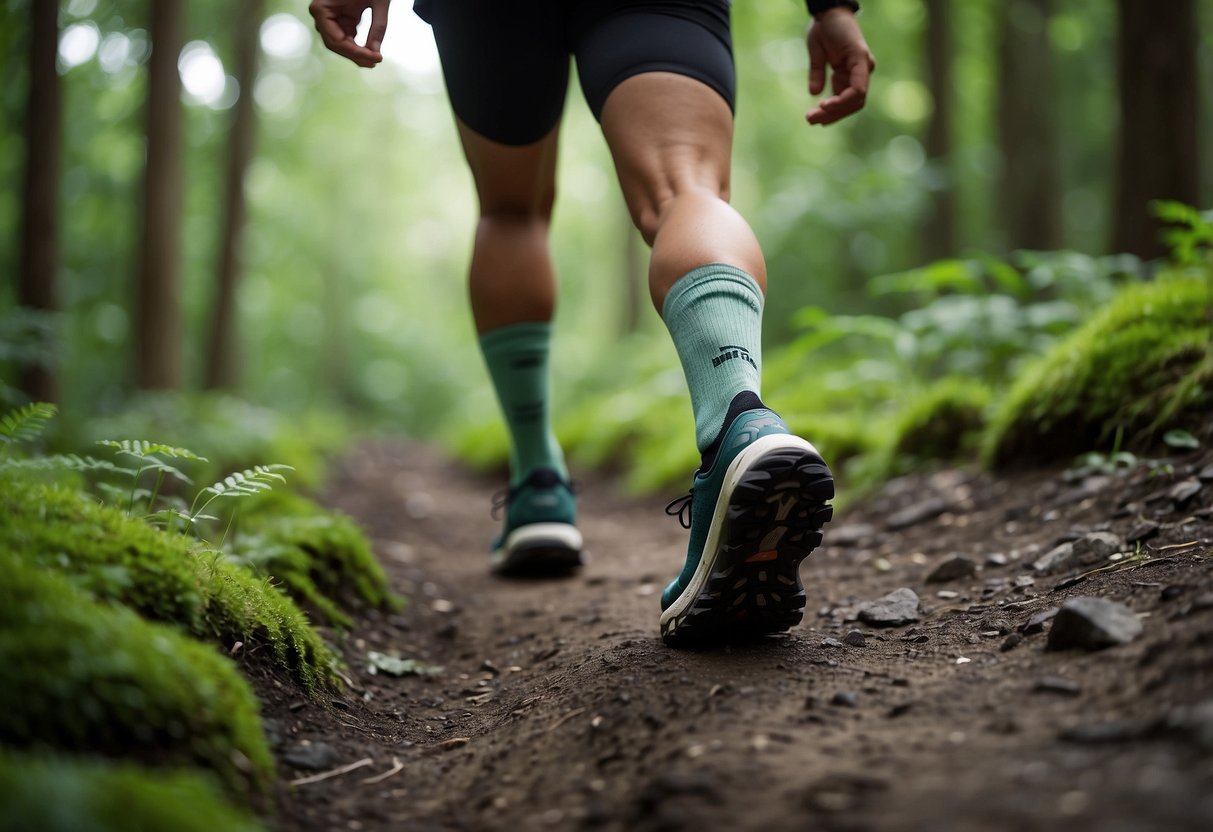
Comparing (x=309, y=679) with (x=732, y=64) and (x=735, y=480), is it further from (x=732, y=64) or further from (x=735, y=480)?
(x=732, y=64)

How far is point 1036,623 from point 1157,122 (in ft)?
12.4

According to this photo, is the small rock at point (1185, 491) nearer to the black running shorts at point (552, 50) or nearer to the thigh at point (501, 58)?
the black running shorts at point (552, 50)

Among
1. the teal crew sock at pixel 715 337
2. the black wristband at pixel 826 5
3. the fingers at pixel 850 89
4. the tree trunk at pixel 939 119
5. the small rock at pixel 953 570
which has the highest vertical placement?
the tree trunk at pixel 939 119

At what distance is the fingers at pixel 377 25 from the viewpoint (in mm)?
1929

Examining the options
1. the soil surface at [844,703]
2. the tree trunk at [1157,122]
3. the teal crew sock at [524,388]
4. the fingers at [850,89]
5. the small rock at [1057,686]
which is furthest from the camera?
the tree trunk at [1157,122]

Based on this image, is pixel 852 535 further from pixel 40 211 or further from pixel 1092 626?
pixel 40 211

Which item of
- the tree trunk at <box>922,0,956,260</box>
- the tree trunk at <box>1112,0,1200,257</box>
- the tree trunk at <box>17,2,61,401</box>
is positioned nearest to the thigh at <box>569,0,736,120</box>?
the tree trunk at <box>1112,0,1200,257</box>

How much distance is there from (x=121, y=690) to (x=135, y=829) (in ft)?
0.99

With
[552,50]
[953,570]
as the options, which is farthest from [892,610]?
[552,50]

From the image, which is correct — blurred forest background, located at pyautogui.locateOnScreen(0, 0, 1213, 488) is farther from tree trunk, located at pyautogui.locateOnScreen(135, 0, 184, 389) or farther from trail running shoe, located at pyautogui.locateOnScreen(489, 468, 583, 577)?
trail running shoe, located at pyautogui.locateOnScreen(489, 468, 583, 577)

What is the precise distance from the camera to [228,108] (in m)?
10.0

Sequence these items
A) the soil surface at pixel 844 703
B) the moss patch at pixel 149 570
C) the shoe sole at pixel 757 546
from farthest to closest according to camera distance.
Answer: the shoe sole at pixel 757 546
the moss patch at pixel 149 570
the soil surface at pixel 844 703

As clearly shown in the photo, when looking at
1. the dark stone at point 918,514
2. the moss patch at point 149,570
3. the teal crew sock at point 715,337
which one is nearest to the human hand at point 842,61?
the teal crew sock at point 715,337

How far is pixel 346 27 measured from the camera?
77.6 inches
